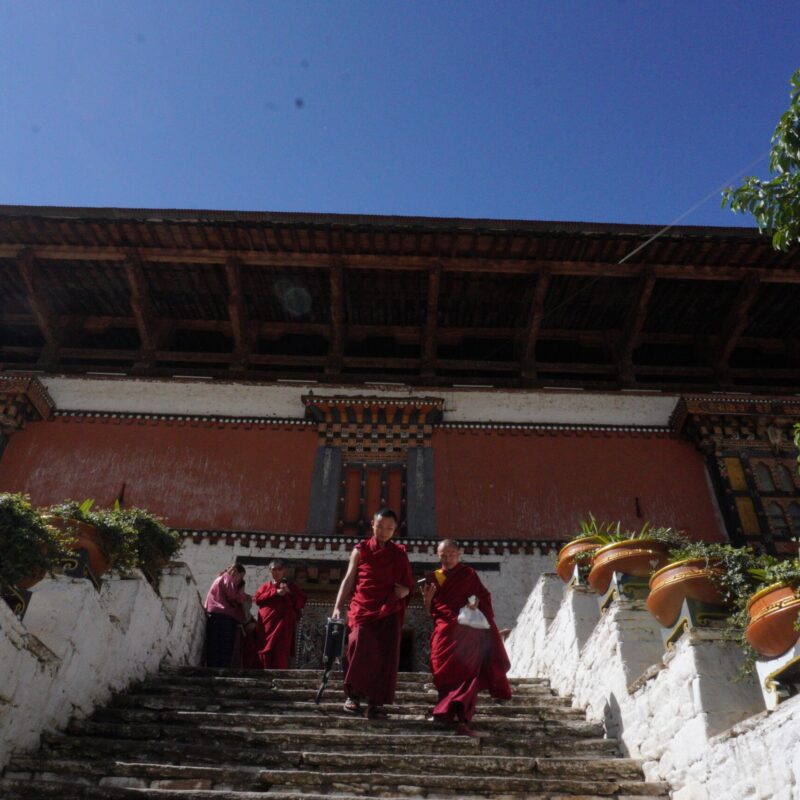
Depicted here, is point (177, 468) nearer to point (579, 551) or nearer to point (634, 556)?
point (579, 551)

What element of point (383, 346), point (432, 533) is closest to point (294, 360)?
point (383, 346)

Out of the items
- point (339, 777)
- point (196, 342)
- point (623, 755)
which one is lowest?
point (339, 777)

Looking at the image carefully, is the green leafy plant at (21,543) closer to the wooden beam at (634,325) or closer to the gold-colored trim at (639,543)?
the gold-colored trim at (639,543)

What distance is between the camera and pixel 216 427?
10.9 m

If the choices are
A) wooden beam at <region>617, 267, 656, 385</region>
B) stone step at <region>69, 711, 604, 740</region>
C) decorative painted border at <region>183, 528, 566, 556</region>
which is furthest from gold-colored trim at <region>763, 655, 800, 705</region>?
wooden beam at <region>617, 267, 656, 385</region>

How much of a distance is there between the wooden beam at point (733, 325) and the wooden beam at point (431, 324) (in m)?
4.11

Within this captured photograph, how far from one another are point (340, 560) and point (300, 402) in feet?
8.70

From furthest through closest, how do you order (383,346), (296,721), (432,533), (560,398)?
1. (383,346)
2. (560,398)
3. (432,533)
4. (296,721)

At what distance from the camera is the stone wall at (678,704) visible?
121 inches

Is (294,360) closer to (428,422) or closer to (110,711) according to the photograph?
(428,422)

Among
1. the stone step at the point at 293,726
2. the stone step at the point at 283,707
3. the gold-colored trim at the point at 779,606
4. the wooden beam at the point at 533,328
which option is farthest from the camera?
the wooden beam at the point at 533,328

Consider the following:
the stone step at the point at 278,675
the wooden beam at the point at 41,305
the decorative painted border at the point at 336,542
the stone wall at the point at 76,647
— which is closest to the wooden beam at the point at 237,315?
the wooden beam at the point at 41,305

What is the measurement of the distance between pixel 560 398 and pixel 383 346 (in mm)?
2824

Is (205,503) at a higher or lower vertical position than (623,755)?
higher
